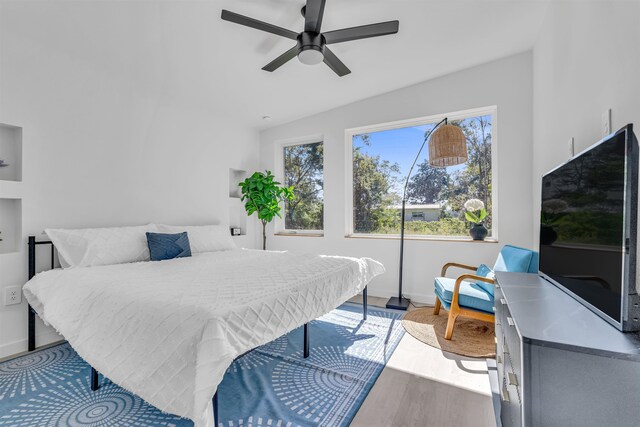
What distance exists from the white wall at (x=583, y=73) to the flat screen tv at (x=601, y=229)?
0.25m

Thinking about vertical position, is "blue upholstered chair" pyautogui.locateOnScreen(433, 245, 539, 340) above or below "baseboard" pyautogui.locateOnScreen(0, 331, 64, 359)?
above

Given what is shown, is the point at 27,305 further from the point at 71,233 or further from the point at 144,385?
the point at 144,385

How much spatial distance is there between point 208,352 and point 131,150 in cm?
281

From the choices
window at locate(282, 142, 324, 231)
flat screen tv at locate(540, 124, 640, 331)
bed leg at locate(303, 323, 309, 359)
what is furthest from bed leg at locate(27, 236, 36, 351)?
flat screen tv at locate(540, 124, 640, 331)

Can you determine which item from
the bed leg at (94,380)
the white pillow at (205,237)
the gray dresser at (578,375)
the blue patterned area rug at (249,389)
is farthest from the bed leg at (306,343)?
the white pillow at (205,237)

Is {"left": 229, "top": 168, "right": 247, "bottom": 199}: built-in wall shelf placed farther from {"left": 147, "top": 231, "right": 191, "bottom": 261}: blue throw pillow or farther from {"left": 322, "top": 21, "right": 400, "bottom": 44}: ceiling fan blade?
{"left": 322, "top": 21, "right": 400, "bottom": 44}: ceiling fan blade

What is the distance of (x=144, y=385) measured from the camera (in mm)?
1327

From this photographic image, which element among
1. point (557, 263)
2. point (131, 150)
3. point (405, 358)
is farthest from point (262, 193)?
point (557, 263)

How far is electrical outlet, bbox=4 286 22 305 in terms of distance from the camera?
2.38 meters

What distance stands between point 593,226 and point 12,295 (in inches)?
148

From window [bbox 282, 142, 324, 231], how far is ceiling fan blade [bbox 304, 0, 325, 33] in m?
2.49

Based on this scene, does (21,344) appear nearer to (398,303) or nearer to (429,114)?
(398,303)

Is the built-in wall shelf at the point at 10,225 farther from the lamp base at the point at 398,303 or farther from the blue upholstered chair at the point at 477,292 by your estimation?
the blue upholstered chair at the point at 477,292

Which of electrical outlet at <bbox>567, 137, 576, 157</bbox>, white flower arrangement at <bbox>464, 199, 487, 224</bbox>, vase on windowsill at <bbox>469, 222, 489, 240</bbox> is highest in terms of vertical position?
electrical outlet at <bbox>567, 137, 576, 157</bbox>
